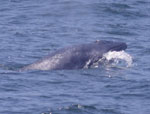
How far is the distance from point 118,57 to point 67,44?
14.3 ft

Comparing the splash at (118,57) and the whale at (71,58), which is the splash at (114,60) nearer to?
the splash at (118,57)

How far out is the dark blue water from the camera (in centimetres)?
1956

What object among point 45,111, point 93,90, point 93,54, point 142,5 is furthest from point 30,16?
point 45,111

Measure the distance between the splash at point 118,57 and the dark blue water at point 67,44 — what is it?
0.98ft

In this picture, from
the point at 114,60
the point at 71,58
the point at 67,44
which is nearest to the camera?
the point at 71,58

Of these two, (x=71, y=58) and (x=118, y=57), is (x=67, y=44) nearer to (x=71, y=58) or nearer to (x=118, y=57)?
(x=118, y=57)

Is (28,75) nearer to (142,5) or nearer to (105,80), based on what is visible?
(105,80)

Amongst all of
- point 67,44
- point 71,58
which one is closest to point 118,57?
point 71,58

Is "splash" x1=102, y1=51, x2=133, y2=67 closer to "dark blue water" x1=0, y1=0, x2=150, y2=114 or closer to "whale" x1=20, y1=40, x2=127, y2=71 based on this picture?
"whale" x1=20, y1=40, x2=127, y2=71

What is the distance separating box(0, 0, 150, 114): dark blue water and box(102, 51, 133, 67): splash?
30 centimetres

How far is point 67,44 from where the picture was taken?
28688mm

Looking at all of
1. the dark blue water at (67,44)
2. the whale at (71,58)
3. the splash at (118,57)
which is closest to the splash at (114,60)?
the splash at (118,57)

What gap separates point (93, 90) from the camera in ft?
69.1

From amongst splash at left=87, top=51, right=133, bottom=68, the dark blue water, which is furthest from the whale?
the dark blue water
